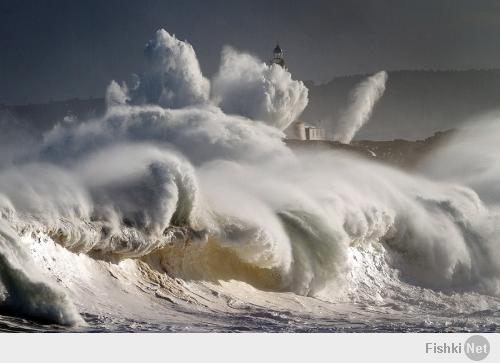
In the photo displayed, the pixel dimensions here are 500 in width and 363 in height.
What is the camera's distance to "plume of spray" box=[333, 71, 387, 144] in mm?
20391

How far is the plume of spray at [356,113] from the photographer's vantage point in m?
20.4

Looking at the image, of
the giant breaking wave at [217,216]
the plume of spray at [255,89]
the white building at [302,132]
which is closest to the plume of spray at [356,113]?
the white building at [302,132]

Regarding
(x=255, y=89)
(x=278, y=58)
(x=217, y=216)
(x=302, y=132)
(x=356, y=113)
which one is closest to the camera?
(x=217, y=216)

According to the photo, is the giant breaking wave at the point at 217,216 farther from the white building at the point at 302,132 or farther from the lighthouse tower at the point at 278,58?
the white building at the point at 302,132

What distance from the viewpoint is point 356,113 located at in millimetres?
21453

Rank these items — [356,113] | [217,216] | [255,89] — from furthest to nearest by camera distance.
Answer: [356,113], [255,89], [217,216]

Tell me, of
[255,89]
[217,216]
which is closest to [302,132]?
[255,89]

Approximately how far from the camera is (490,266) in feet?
48.6

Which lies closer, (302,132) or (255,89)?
(255,89)

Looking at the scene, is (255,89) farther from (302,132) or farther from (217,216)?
(217,216)

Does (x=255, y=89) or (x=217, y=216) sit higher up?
(x=255, y=89)

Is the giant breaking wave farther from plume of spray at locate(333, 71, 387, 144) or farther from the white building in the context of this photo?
plume of spray at locate(333, 71, 387, 144)
